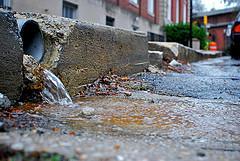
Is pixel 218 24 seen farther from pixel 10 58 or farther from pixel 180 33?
pixel 10 58

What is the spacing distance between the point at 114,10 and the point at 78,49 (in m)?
9.13

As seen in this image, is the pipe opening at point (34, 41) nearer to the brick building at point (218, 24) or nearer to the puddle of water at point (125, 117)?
the puddle of water at point (125, 117)

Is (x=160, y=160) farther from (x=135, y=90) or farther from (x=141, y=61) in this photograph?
(x=141, y=61)

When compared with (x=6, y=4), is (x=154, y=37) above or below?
above

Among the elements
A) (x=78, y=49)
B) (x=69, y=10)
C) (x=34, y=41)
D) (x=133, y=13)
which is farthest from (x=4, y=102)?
(x=133, y=13)

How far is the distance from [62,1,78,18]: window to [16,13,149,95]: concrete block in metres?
4.28

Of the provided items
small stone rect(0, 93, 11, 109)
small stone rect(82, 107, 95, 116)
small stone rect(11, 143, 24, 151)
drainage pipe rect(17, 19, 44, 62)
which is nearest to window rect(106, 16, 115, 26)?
drainage pipe rect(17, 19, 44, 62)

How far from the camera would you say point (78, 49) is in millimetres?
3809

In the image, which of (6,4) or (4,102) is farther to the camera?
(6,4)

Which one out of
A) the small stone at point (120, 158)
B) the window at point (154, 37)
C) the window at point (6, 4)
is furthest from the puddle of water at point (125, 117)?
the window at point (154, 37)

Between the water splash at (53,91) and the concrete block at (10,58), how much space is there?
31cm

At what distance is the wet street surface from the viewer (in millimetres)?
1641

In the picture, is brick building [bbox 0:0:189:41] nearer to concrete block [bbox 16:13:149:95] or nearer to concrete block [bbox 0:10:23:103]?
concrete block [bbox 16:13:149:95]

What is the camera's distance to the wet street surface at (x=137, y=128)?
164 cm
